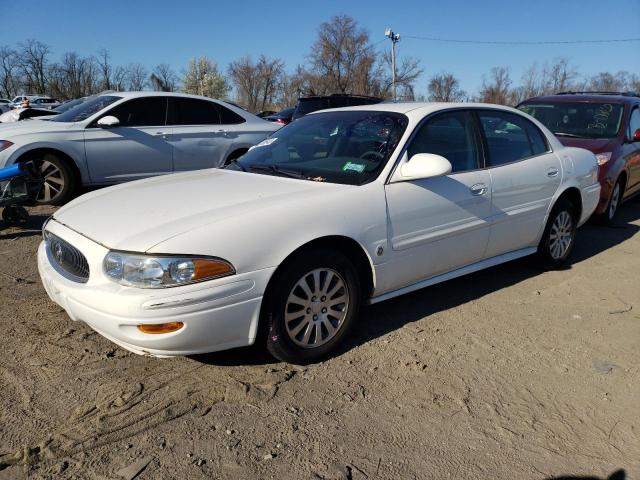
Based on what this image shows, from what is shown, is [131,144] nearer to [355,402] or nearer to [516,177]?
[516,177]

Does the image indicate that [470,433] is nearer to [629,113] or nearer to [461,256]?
[461,256]

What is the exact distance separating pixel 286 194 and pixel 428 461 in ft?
5.50

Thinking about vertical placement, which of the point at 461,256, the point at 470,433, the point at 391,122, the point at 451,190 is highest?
the point at 391,122

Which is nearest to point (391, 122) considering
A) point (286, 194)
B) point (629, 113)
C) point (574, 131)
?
point (286, 194)

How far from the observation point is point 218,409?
2801 millimetres

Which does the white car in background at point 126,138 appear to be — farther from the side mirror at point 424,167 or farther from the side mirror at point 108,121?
the side mirror at point 424,167

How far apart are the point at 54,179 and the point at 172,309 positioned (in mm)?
5253

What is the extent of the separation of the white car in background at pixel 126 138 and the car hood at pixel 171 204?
3.71 metres

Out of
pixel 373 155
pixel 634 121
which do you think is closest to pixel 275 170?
pixel 373 155

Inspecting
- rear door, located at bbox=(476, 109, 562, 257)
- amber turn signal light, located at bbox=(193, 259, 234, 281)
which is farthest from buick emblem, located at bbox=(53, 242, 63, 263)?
rear door, located at bbox=(476, 109, 562, 257)

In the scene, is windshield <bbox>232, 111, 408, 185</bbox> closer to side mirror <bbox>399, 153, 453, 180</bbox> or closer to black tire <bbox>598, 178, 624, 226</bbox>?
side mirror <bbox>399, 153, 453, 180</bbox>

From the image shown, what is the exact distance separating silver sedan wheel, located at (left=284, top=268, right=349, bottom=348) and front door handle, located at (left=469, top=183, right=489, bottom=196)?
4.43ft

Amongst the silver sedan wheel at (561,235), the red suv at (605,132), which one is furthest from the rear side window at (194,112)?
the silver sedan wheel at (561,235)

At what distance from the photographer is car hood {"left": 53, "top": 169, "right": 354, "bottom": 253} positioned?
289cm
